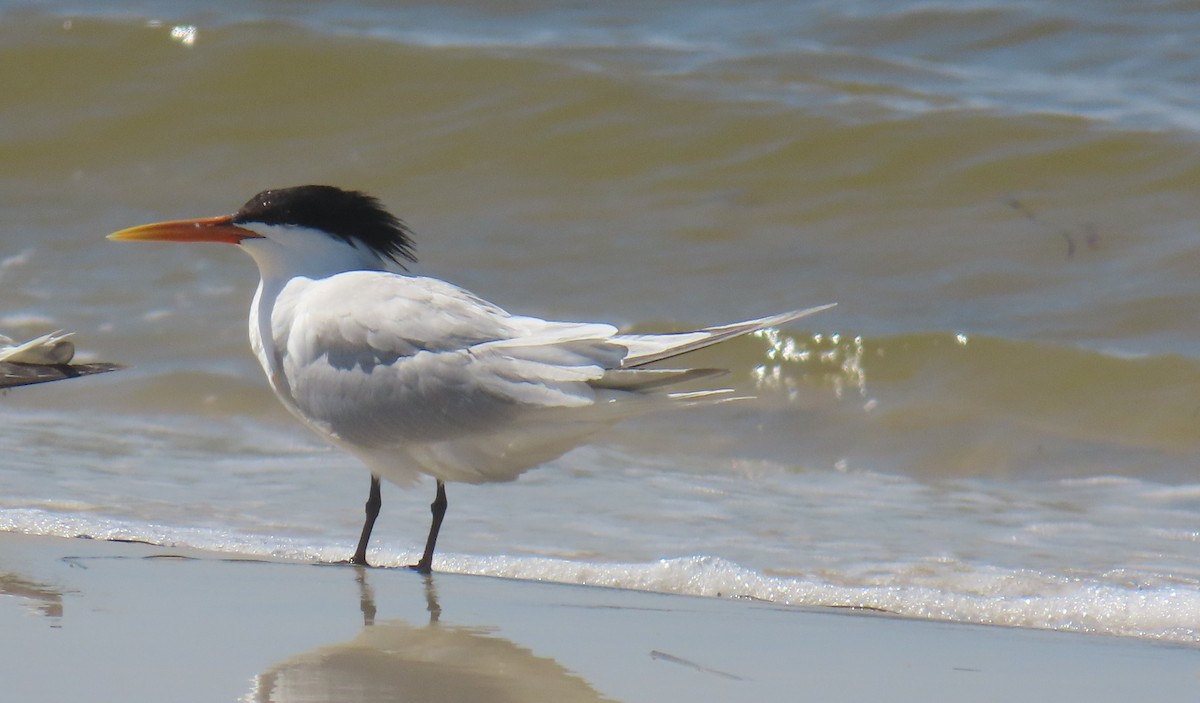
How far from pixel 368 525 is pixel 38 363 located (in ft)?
3.25

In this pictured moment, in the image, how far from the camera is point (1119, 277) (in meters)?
6.79

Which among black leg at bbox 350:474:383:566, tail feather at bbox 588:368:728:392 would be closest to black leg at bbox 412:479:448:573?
black leg at bbox 350:474:383:566

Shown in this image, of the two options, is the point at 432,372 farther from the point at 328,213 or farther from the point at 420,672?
the point at 420,672

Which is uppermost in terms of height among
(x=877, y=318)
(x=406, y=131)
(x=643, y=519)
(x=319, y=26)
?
(x=319, y=26)

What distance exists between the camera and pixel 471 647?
282 centimetres

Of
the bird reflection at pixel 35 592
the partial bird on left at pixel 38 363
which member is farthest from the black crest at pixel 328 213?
the bird reflection at pixel 35 592

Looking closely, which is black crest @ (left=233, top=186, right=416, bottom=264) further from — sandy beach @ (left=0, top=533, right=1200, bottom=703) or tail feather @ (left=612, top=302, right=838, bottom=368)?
sandy beach @ (left=0, top=533, right=1200, bottom=703)

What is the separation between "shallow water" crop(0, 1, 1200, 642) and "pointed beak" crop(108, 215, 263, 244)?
2.46 feet

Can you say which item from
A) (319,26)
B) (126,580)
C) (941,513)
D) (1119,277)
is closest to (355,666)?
(126,580)

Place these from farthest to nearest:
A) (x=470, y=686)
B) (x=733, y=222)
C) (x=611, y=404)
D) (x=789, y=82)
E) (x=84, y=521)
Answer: (x=789, y=82) < (x=733, y=222) < (x=84, y=521) < (x=611, y=404) < (x=470, y=686)

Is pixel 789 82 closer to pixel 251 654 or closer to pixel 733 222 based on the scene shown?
pixel 733 222

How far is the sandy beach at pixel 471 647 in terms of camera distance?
2.54 metres

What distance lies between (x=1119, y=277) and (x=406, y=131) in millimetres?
4182

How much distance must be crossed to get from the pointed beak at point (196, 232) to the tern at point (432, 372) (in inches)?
4.0
